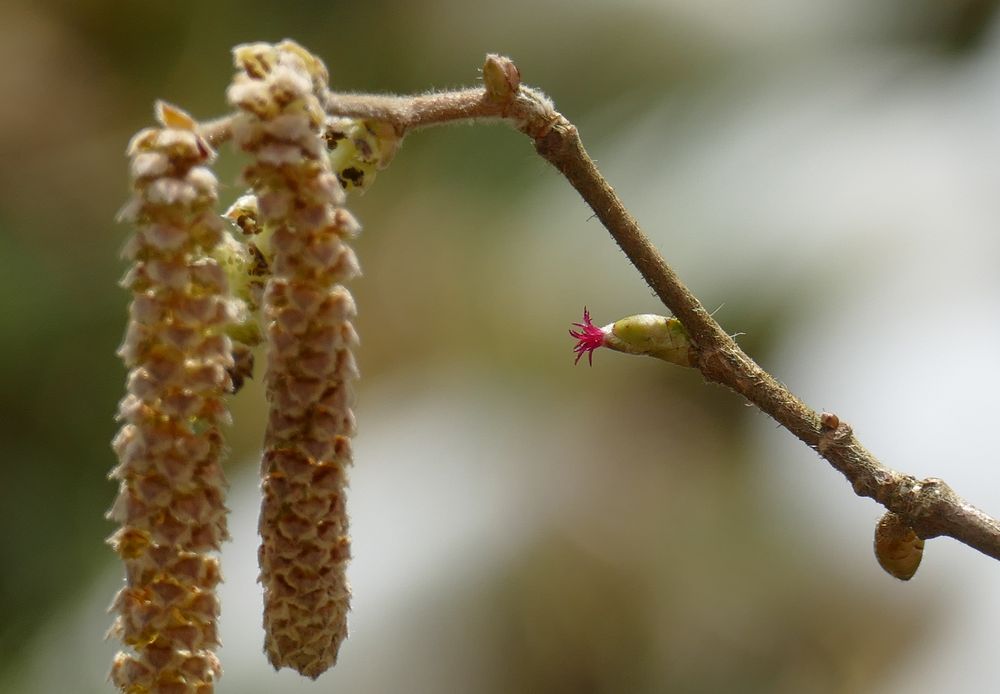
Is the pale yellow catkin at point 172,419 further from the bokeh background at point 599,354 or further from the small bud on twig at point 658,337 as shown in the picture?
the bokeh background at point 599,354

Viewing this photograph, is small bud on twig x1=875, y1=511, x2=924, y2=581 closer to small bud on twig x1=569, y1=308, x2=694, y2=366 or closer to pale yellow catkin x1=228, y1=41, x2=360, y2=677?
small bud on twig x1=569, y1=308, x2=694, y2=366

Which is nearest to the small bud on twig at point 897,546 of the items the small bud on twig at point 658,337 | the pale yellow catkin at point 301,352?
the small bud on twig at point 658,337

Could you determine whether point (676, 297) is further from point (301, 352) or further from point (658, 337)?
point (301, 352)

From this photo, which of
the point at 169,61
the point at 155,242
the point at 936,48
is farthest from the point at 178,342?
the point at 169,61

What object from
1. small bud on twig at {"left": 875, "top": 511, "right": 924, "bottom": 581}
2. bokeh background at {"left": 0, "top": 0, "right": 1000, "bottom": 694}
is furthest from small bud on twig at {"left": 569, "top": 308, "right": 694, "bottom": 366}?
bokeh background at {"left": 0, "top": 0, "right": 1000, "bottom": 694}

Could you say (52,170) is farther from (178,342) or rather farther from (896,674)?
(178,342)

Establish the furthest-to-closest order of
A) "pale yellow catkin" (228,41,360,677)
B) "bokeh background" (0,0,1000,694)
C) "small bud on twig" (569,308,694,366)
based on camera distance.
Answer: "bokeh background" (0,0,1000,694) → "small bud on twig" (569,308,694,366) → "pale yellow catkin" (228,41,360,677)

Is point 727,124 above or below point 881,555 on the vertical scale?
above
